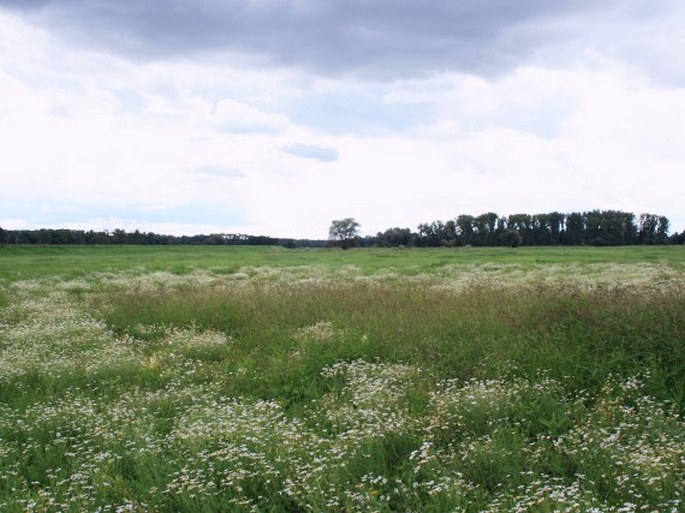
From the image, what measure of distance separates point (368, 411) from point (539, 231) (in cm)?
13990

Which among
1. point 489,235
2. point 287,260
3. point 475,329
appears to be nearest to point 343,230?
point 489,235

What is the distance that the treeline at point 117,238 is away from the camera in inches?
4658

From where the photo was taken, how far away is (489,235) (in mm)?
138500

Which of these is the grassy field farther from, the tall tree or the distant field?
the tall tree

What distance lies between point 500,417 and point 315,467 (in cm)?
245

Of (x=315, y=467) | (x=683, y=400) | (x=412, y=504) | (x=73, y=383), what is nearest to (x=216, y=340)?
(x=73, y=383)

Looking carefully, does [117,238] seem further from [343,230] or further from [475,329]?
[475,329]

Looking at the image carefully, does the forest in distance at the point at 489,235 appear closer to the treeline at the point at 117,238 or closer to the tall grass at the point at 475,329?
the treeline at the point at 117,238

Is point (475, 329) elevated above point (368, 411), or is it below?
above

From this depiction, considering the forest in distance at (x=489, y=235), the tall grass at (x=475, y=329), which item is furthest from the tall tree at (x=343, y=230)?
the tall grass at (x=475, y=329)

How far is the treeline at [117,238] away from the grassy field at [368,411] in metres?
114

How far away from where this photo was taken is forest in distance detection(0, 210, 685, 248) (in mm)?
121812

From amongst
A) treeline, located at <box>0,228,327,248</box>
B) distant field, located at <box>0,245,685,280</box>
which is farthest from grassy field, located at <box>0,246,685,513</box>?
treeline, located at <box>0,228,327,248</box>

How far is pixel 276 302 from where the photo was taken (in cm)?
1476
